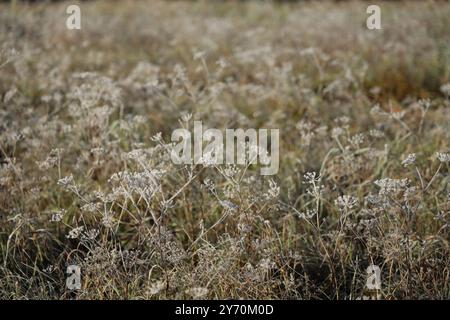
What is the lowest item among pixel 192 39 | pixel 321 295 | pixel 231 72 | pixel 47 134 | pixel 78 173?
pixel 321 295

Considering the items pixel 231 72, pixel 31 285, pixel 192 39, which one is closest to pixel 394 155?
pixel 31 285

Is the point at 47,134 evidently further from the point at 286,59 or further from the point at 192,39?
the point at 192,39

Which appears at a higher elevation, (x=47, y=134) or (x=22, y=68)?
(x=22, y=68)

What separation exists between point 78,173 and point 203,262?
4.96 feet

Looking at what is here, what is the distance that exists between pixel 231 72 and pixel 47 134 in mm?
3064

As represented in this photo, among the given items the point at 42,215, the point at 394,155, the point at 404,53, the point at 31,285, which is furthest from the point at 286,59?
the point at 31,285

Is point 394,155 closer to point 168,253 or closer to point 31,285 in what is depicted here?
point 168,253

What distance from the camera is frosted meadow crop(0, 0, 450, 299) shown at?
8.58 feet

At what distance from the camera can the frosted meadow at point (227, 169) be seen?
8.58 feet

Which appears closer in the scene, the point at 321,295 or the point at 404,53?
the point at 321,295

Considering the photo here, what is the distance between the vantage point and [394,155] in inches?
150

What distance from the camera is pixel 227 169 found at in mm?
2826
